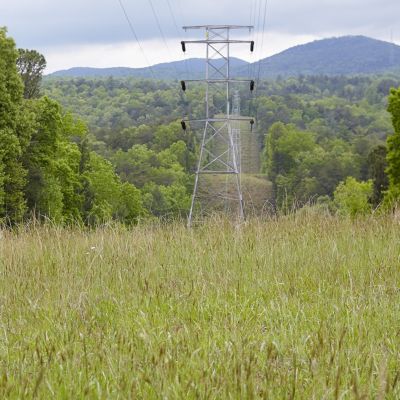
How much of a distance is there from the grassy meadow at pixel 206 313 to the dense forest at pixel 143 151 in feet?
5.19

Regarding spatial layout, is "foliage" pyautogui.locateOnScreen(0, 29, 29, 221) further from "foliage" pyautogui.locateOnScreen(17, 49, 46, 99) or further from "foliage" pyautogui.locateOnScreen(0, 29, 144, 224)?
"foliage" pyautogui.locateOnScreen(17, 49, 46, 99)

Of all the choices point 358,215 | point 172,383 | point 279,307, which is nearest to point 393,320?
point 279,307

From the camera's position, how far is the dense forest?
111 ft

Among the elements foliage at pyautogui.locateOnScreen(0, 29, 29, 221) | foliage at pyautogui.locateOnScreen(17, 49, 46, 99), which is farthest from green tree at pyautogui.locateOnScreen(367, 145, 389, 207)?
foliage at pyautogui.locateOnScreen(0, 29, 29, 221)

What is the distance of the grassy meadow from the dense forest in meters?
1.58

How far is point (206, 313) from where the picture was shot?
160 inches

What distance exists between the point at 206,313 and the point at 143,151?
10511 cm

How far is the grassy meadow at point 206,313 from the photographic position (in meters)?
2.62

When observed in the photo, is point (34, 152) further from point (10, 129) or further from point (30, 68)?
point (30, 68)

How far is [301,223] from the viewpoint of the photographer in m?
7.64

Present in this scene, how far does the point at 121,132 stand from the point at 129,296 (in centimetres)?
11750

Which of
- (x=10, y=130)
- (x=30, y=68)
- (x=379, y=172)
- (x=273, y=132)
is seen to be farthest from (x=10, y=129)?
(x=273, y=132)

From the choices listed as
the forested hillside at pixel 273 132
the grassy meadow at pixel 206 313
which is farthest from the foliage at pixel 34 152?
the grassy meadow at pixel 206 313

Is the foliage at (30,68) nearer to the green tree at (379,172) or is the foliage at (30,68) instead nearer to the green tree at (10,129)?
the green tree at (10,129)
